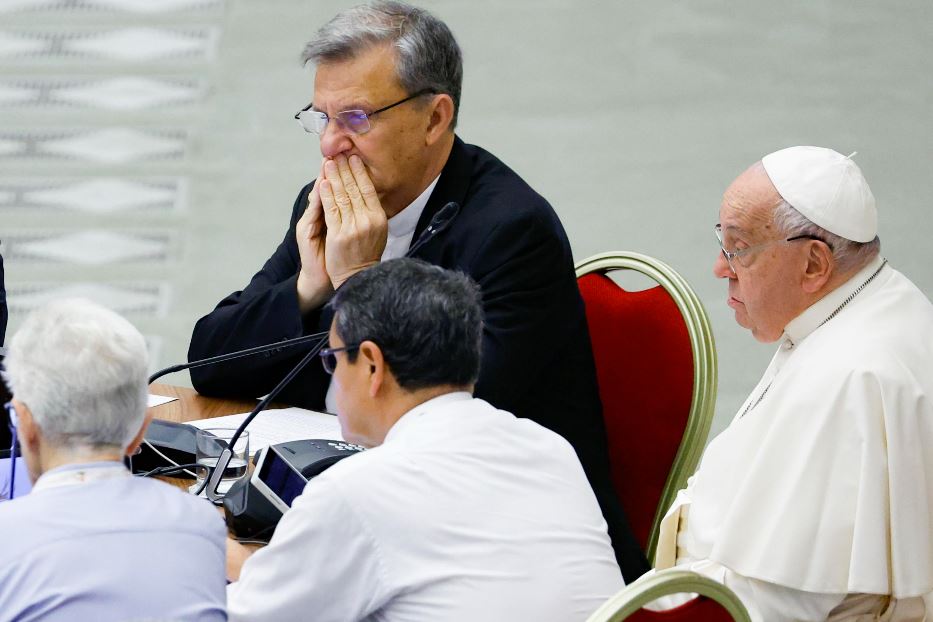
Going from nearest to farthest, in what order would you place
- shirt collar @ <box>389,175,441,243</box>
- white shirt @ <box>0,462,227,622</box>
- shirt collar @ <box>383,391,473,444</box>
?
white shirt @ <box>0,462,227,622</box>
shirt collar @ <box>383,391,473,444</box>
shirt collar @ <box>389,175,441,243</box>

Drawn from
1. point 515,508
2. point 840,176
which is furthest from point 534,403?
point 515,508

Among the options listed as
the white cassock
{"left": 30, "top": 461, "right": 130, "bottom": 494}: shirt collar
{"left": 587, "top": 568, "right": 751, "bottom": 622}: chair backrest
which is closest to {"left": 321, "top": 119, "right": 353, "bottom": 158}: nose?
the white cassock

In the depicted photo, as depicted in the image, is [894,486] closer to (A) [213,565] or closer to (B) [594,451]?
(B) [594,451]

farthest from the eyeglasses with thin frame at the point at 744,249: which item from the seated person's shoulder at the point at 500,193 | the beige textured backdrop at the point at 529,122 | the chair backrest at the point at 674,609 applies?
the beige textured backdrop at the point at 529,122

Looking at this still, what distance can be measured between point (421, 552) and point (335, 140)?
1280mm

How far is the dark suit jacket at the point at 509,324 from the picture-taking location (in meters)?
2.60

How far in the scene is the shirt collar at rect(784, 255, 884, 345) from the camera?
85.6 inches

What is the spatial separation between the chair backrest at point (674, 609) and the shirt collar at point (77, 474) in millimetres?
582

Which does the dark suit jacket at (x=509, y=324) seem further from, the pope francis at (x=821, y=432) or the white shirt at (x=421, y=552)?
the white shirt at (x=421, y=552)

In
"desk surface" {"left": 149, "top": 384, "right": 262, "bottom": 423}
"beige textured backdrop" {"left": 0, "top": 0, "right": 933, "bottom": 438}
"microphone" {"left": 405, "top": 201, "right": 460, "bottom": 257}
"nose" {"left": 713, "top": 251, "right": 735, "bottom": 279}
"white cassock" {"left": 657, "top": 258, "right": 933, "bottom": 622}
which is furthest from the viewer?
"beige textured backdrop" {"left": 0, "top": 0, "right": 933, "bottom": 438}

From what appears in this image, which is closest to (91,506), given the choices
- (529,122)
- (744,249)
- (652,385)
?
(744,249)

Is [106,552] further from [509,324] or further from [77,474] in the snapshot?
[509,324]

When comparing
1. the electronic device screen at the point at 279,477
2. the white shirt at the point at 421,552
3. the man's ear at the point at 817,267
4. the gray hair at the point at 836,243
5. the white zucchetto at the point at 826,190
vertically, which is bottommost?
the electronic device screen at the point at 279,477

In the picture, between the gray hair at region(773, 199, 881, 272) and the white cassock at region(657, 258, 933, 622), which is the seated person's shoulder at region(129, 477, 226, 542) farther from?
the gray hair at region(773, 199, 881, 272)
